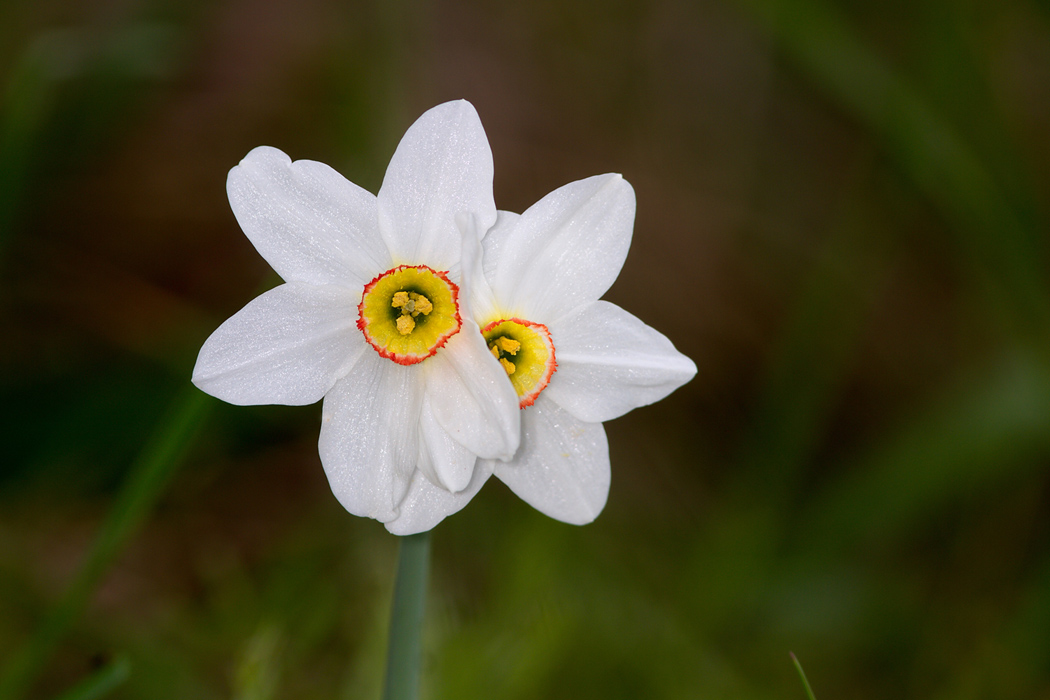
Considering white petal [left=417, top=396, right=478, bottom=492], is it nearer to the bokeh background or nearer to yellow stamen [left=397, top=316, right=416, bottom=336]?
yellow stamen [left=397, top=316, right=416, bottom=336]

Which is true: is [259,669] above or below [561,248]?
below

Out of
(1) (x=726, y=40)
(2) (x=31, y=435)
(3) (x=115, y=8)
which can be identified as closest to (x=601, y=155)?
(1) (x=726, y=40)

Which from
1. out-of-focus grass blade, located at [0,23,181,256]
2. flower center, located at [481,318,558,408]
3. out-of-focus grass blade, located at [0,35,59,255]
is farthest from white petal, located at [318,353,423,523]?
out-of-focus grass blade, located at [0,23,181,256]

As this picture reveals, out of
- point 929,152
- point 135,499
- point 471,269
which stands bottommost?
point 135,499

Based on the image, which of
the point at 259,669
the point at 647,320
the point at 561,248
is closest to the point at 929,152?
the point at 647,320

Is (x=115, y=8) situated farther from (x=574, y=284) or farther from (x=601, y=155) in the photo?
(x=574, y=284)

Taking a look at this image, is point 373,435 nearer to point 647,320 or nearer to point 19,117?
point 19,117

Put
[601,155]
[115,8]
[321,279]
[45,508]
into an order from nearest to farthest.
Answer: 1. [321,279]
2. [45,508]
3. [115,8]
4. [601,155]
